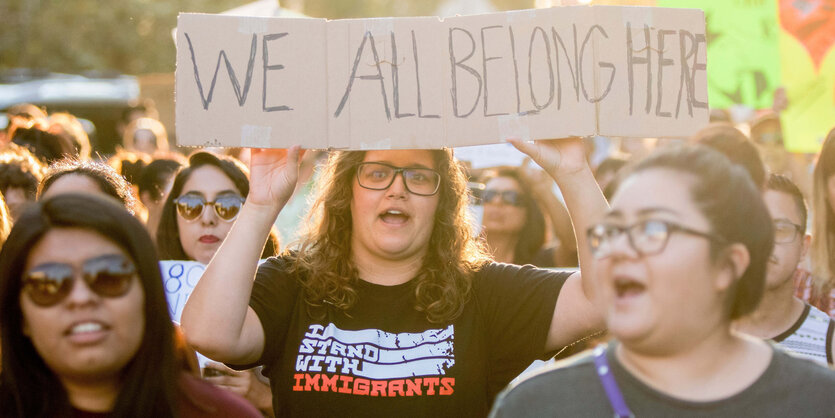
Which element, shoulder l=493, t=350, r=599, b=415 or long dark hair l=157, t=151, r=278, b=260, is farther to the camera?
long dark hair l=157, t=151, r=278, b=260

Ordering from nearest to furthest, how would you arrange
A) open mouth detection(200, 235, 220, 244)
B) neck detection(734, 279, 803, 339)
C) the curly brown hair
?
the curly brown hair → neck detection(734, 279, 803, 339) → open mouth detection(200, 235, 220, 244)

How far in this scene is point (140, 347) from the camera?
2.45 m

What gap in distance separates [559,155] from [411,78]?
546 mm

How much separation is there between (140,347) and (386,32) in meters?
1.33

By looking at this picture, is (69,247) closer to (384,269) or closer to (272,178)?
(272,178)

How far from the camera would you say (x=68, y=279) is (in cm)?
234

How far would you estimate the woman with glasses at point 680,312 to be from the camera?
2.09 m

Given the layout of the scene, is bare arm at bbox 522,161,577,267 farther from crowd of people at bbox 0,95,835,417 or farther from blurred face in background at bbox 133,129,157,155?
blurred face in background at bbox 133,129,157,155

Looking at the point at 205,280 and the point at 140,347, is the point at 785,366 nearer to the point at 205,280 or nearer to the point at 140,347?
the point at 140,347

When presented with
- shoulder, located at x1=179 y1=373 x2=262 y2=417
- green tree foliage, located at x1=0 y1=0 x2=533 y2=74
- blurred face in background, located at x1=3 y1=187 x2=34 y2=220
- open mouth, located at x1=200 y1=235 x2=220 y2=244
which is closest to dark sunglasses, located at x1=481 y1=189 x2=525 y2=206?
open mouth, located at x1=200 y1=235 x2=220 y2=244

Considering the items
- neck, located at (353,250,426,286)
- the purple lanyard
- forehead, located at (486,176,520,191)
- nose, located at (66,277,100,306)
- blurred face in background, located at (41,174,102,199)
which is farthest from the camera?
forehead, located at (486,176,520,191)

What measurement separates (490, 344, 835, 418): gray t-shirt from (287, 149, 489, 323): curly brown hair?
1016 millimetres

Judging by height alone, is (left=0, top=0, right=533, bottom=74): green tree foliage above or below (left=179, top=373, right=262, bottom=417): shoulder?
above

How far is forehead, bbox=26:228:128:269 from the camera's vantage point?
2357 mm
